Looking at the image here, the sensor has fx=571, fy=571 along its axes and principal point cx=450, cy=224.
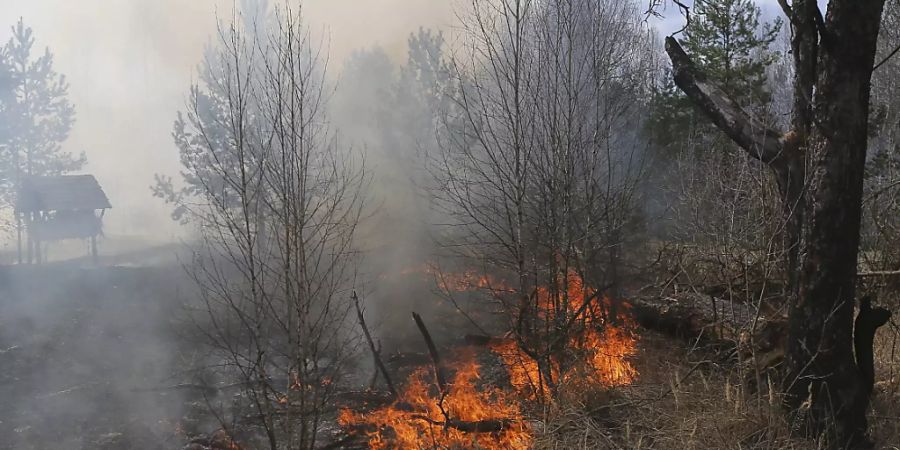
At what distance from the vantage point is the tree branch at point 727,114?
14.3 feet

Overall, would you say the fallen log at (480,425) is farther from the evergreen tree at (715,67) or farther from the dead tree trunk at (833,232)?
the evergreen tree at (715,67)

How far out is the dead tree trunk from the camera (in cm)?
378

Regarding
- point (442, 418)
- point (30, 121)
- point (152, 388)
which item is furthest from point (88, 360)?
point (30, 121)

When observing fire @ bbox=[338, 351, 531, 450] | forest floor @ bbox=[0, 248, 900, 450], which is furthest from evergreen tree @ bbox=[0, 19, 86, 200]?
fire @ bbox=[338, 351, 531, 450]

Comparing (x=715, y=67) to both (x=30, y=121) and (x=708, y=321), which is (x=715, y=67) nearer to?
(x=708, y=321)

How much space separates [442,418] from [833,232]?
189 inches

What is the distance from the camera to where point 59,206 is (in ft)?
78.2

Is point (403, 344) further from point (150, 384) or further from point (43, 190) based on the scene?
point (43, 190)

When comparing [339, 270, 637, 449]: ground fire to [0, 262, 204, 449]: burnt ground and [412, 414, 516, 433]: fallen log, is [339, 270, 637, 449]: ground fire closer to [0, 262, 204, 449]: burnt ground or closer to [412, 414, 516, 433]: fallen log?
[412, 414, 516, 433]: fallen log

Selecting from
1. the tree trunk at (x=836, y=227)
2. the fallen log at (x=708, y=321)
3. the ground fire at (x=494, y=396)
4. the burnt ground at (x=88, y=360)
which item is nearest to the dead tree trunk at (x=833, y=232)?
the tree trunk at (x=836, y=227)

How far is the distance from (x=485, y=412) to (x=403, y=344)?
17.6 feet

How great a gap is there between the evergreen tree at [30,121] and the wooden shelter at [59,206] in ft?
20.1

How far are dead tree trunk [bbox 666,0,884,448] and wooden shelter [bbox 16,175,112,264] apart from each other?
26.9 metres

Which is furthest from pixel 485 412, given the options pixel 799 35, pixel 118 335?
pixel 118 335
